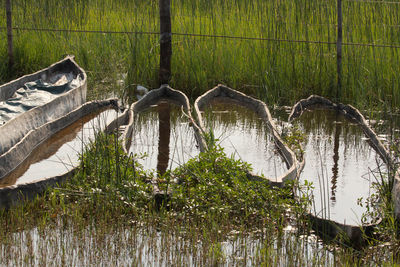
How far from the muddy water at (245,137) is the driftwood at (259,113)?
0.07m

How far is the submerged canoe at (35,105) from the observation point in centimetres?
531

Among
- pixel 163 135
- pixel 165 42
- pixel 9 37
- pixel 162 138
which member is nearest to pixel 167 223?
pixel 162 138

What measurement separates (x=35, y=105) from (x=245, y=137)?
227 cm

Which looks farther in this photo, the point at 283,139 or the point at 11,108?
the point at 11,108

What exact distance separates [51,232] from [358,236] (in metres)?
2.00

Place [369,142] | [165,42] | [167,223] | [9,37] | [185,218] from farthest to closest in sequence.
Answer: [9,37]
[165,42]
[369,142]
[185,218]
[167,223]

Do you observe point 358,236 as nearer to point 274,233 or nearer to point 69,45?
point 274,233

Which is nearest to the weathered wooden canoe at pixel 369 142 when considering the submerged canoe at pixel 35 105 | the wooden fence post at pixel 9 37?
the submerged canoe at pixel 35 105

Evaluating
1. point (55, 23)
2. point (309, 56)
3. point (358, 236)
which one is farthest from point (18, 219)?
point (55, 23)

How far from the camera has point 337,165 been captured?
17.6 feet

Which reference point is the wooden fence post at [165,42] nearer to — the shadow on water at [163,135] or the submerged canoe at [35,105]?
the shadow on water at [163,135]

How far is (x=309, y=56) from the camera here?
7.23m

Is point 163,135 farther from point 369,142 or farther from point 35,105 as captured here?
point 369,142

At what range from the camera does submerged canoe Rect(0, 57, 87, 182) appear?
531cm
